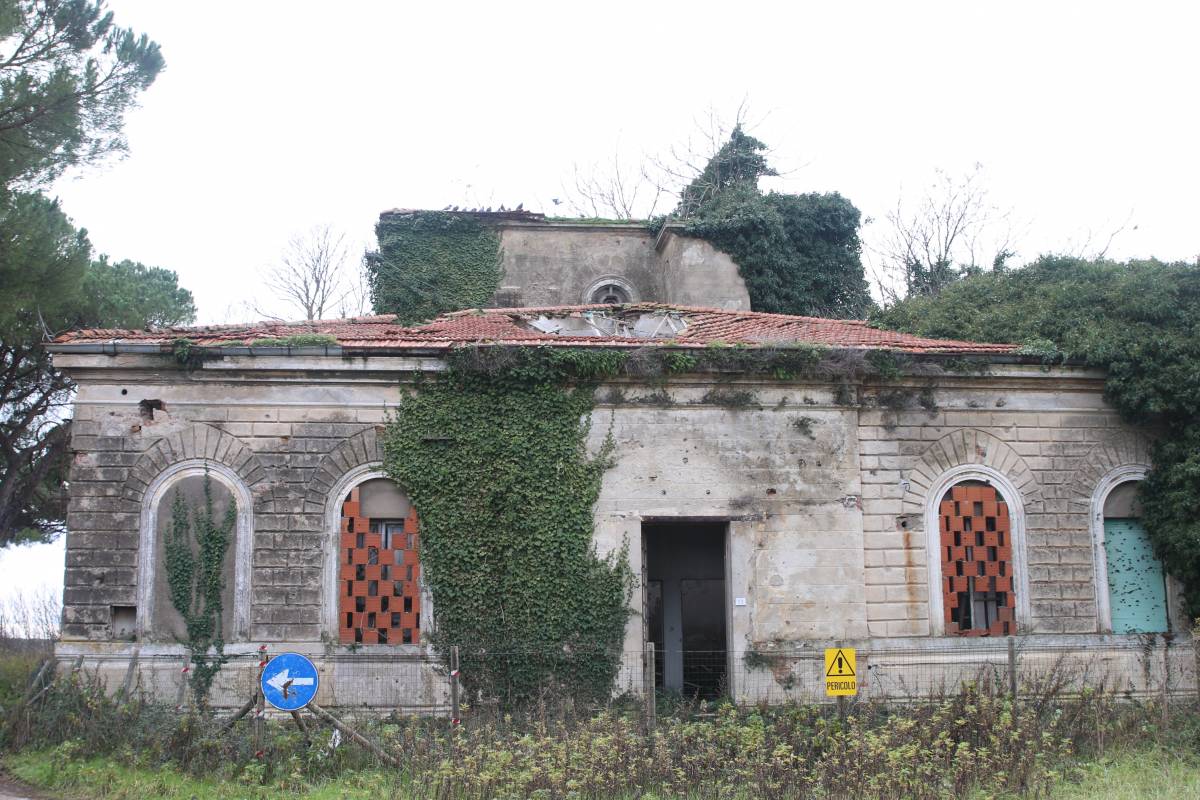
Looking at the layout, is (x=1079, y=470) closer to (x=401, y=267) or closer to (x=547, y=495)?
(x=547, y=495)

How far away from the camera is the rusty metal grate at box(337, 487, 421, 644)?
14625mm

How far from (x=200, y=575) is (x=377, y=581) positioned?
2263 mm

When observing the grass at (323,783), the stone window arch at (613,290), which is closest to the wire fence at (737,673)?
the grass at (323,783)

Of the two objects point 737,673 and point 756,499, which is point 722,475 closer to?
point 756,499

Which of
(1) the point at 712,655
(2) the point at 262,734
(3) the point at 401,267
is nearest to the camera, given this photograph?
(2) the point at 262,734

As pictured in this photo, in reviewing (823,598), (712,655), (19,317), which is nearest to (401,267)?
(19,317)

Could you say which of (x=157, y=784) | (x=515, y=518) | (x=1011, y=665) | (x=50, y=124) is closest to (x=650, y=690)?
(x=515, y=518)

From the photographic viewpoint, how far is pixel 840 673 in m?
11.8

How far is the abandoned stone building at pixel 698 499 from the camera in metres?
14.5

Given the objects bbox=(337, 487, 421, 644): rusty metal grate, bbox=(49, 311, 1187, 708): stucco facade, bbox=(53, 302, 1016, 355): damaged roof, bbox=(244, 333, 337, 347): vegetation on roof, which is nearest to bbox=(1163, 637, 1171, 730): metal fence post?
bbox=(49, 311, 1187, 708): stucco facade

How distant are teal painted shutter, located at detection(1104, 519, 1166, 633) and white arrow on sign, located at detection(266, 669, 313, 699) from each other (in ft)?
37.2

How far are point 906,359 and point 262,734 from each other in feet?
31.6

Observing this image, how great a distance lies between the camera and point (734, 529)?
15203 millimetres

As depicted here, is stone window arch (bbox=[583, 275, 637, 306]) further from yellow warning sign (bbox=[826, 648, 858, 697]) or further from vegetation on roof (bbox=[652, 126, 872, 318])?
yellow warning sign (bbox=[826, 648, 858, 697])
